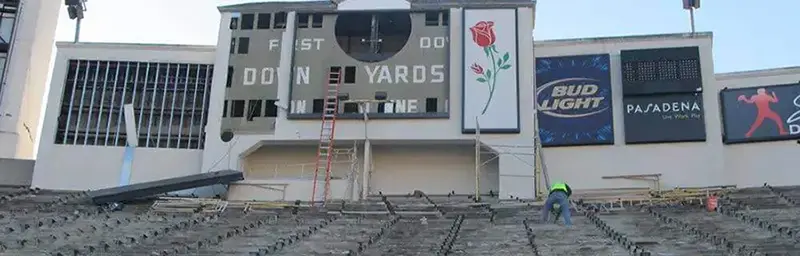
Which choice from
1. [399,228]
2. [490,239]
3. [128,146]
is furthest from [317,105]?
[490,239]

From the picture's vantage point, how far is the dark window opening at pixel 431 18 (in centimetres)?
2889

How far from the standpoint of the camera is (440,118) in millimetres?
27547

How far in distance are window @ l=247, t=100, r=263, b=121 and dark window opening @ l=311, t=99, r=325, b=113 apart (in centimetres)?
156

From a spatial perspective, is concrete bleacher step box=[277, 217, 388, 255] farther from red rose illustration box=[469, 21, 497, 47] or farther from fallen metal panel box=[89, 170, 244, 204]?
red rose illustration box=[469, 21, 497, 47]

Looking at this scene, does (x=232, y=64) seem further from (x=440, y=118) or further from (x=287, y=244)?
(x=287, y=244)

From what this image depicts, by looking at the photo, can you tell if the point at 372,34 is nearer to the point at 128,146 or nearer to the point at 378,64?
the point at 378,64

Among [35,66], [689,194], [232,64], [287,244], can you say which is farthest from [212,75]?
[689,194]

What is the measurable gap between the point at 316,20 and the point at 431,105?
4566 millimetres

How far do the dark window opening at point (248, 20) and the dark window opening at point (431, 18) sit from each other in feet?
17.6

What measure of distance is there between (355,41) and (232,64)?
3921mm

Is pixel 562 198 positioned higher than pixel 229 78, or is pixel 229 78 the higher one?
pixel 229 78

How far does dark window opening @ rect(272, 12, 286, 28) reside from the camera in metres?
29.3

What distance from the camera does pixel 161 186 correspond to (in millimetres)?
26016

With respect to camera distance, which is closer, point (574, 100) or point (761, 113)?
point (761, 113)
